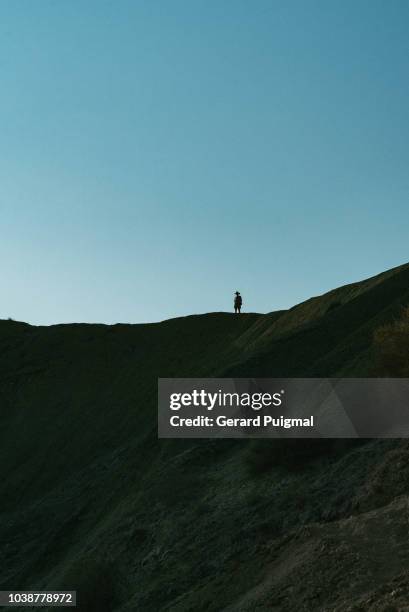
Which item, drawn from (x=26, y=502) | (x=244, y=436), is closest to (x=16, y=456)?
(x=26, y=502)

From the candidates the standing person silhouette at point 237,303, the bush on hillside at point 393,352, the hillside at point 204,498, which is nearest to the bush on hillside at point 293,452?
the hillside at point 204,498

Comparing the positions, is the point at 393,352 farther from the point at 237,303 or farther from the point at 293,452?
the point at 237,303

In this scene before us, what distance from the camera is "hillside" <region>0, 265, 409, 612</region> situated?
37.8 ft

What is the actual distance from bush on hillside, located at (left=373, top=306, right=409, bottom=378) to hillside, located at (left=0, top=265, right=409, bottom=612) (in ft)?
6.20

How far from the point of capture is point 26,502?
35.9 meters

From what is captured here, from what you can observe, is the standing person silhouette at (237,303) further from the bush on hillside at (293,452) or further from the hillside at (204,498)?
the bush on hillside at (293,452)

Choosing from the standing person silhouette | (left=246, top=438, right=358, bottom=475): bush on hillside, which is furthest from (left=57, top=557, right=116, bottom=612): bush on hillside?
the standing person silhouette

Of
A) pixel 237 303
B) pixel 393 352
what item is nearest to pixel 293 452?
pixel 393 352

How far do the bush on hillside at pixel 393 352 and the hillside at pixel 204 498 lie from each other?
1889 mm

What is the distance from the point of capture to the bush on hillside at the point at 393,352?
20.8 meters

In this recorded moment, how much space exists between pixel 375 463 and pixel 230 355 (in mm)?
30192

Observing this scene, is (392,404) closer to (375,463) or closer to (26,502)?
(375,463)

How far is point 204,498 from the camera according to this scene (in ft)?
63.0

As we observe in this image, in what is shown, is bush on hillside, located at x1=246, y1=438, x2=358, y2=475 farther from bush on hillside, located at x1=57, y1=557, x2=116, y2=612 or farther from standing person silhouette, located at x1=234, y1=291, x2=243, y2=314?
standing person silhouette, located at x1=234, y1=291, x2=243, y2=314
